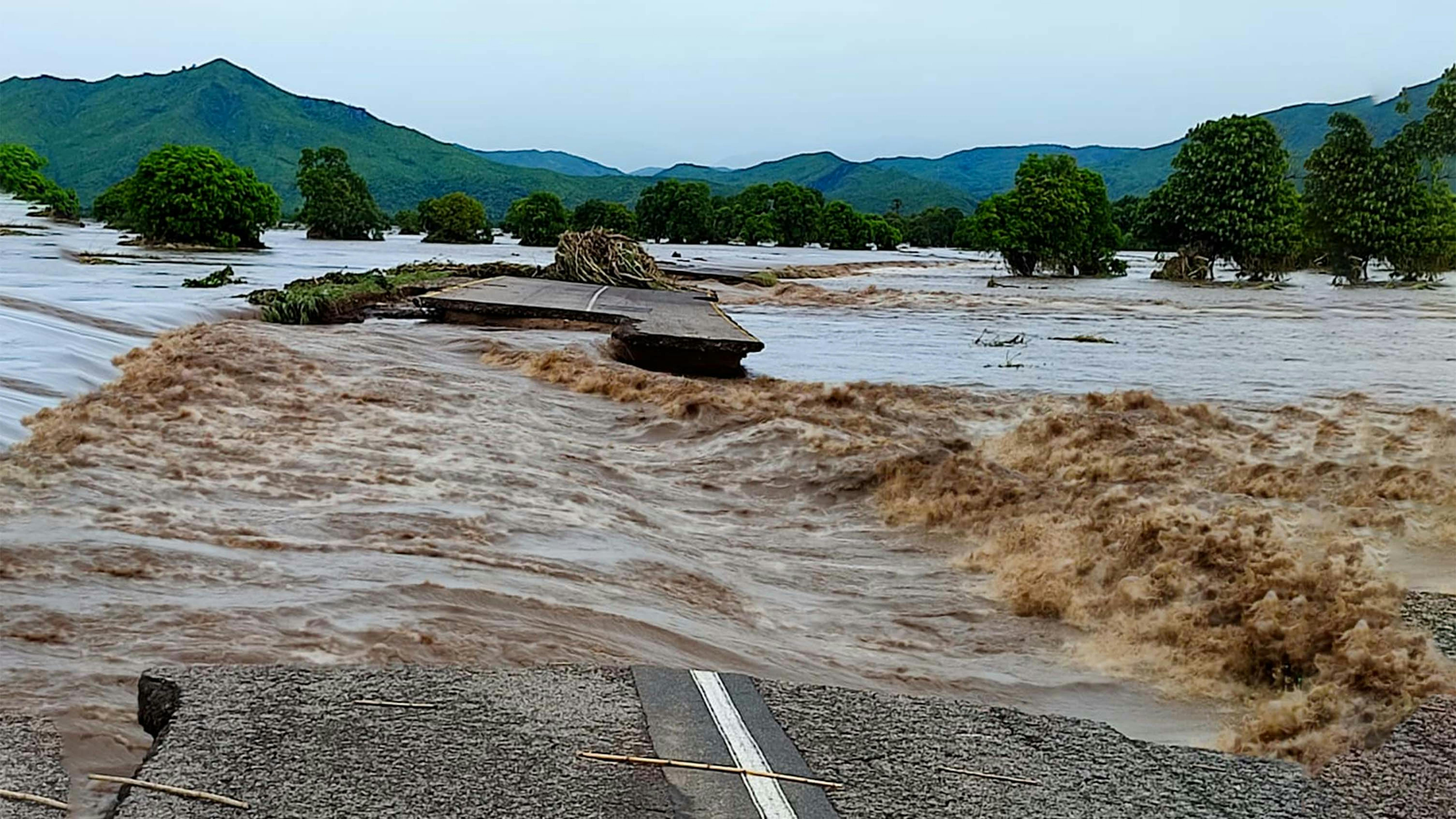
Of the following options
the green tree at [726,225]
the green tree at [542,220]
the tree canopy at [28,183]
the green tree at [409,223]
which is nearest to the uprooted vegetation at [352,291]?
the green tree at [542,220]

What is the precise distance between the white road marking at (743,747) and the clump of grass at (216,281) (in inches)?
711

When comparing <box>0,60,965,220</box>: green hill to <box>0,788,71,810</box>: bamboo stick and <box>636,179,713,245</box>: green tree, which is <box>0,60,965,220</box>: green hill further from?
<box>0,788,71,810</box>: bamboo stick

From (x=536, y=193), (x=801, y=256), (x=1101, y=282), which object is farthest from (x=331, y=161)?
(x=1101, y=282)

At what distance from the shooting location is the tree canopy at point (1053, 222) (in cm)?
3972

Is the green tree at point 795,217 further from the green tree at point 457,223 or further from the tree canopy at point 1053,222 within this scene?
the tree canopy at point 1053,222

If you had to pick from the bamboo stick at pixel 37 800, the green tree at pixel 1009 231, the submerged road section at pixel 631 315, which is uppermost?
the green tree at pixel 1009 231

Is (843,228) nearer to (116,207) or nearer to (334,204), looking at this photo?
(334,204)

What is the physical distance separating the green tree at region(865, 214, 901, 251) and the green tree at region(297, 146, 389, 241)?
38996 mm

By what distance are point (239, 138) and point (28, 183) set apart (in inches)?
3863

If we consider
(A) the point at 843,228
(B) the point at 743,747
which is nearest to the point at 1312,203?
(B) the point at 743,747

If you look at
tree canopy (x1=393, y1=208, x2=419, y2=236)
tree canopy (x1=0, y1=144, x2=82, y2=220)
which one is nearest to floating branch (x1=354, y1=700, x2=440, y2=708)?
tree canopy (x1=0, y1=144, x2=82, y2=220)

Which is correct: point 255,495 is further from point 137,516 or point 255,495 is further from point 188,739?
point 188,739

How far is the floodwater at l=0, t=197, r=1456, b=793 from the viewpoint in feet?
12.8

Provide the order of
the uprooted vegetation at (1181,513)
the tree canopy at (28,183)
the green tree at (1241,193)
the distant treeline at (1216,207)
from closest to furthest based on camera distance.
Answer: the uprooted vegetation at (1181,513) < the distant treeline at (1216,207) < the green tree at (1241,193) < the tree canopy at (28,183)
